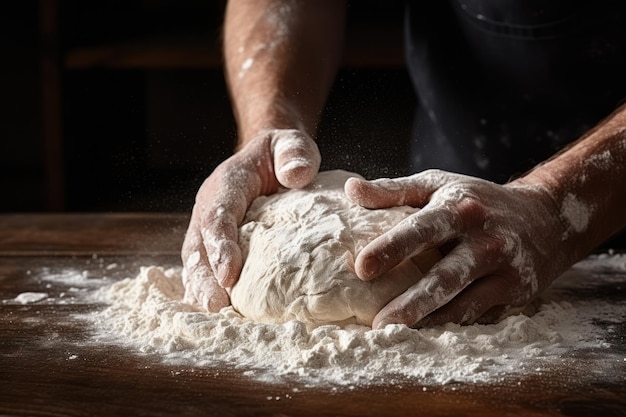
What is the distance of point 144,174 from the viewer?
5.47 feet

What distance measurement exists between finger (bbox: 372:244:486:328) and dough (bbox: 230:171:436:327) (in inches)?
1.1

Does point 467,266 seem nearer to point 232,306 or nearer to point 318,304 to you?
point 318,304

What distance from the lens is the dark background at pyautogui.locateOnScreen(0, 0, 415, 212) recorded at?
2533 millimetres

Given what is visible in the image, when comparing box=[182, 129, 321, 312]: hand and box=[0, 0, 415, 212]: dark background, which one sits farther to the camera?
box=[0, 0, 415, 212]: dark background

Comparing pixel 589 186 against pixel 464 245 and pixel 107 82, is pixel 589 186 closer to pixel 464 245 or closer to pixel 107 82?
pixel 464 245

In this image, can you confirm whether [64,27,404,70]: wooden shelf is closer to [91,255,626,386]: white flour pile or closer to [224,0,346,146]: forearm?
[224,0,346,146]: forearm

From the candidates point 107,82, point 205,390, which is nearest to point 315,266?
point 205,390

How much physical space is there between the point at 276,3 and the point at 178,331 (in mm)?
853

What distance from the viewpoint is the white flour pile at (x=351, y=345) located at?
0.97 meters

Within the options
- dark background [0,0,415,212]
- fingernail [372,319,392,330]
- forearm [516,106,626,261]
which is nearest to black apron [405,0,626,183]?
dark background [0,0,415,212]

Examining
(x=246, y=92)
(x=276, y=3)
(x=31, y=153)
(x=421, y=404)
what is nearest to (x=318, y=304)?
(x=421, y=404)

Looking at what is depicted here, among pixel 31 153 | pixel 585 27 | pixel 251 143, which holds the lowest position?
pixel 31 153

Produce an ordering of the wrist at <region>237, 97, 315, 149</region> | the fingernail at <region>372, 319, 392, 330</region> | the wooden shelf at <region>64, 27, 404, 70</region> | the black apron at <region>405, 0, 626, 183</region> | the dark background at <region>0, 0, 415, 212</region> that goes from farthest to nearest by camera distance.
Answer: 1. the dark background at <region>0, 0, 415, 212</region>
2. the wooden shelf at <region>64, 27, 404, 70</region>
3. the black apron at <region>405, 0, 626, 183</region>
4. the wrist at <region>237, 97, 315, 149</region>
5. the fingernail at <region>372, 319, 392, 330</region>

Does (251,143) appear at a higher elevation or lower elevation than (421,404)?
higher
